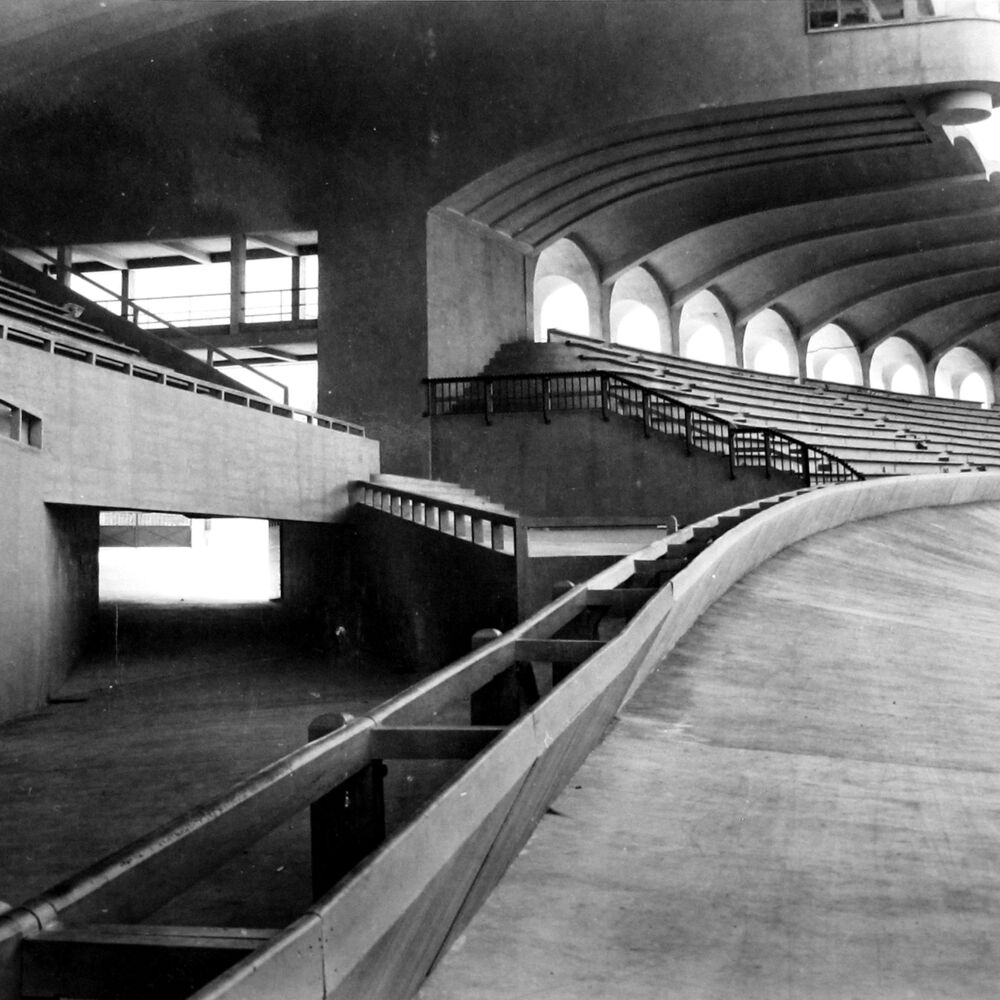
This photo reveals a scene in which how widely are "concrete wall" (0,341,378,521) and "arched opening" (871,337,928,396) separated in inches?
1191

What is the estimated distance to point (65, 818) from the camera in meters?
6.57

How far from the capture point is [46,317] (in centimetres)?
1714

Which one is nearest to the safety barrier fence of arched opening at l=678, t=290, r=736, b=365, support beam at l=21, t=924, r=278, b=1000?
support beam at l=21, t=924, r=278, b=1000

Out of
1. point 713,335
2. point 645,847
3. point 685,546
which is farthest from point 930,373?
point 645,847

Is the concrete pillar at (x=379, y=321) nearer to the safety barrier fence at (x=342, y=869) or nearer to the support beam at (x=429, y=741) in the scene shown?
the safety barrier fence at (x=342, y=869)

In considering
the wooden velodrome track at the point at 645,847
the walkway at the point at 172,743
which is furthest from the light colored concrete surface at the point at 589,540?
the wooden velodrome track at the point at 645,847

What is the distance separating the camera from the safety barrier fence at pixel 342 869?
147cm

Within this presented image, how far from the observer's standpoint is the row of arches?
29109 millimetres

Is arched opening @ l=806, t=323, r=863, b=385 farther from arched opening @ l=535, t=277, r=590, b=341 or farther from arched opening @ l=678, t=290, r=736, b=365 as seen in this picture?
arched opening @ l=535, t=277, r=590, b=341

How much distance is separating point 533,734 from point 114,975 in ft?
4.65

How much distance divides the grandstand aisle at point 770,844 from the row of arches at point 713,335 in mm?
22882

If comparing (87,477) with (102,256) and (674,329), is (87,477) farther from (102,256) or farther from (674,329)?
(674,329)

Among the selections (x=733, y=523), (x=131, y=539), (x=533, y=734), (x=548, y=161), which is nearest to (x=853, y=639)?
(x=733, y=523)

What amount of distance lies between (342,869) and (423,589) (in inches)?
452
